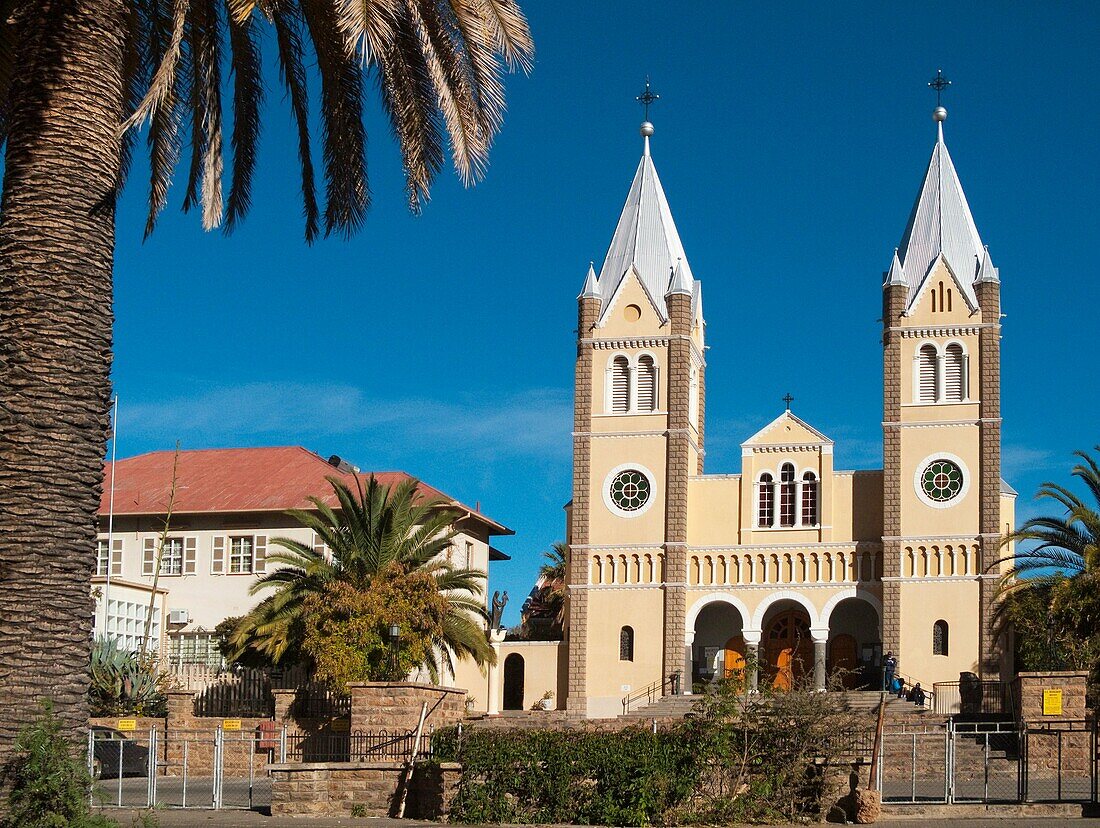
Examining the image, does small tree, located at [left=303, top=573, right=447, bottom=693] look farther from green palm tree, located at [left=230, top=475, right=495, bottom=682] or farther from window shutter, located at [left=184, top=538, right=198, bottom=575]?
window shutter, located at [left=184, top=538, right=198, bottom=575]

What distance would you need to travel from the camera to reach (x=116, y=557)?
53.2 meters

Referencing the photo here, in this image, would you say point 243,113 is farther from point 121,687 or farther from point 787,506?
point 787,506

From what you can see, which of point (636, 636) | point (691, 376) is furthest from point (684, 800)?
point (691, 376)

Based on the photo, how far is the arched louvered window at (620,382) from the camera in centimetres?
5606

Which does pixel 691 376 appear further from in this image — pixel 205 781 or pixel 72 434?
pixel 72 434

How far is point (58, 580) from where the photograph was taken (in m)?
13.9

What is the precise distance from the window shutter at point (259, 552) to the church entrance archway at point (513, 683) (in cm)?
1027

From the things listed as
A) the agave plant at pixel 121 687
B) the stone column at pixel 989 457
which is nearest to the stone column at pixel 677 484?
the stone column at pixel 989 457

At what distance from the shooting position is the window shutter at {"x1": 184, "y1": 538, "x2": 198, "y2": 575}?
5250cm

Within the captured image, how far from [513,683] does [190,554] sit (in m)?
12.7

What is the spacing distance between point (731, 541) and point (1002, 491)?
9.28 m

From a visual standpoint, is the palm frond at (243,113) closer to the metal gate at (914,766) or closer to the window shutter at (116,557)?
the metal gate at (914,766)

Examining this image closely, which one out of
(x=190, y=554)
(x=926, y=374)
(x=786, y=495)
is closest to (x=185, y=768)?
(x=190, y=554)

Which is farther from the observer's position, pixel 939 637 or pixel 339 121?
pixel 939 637
